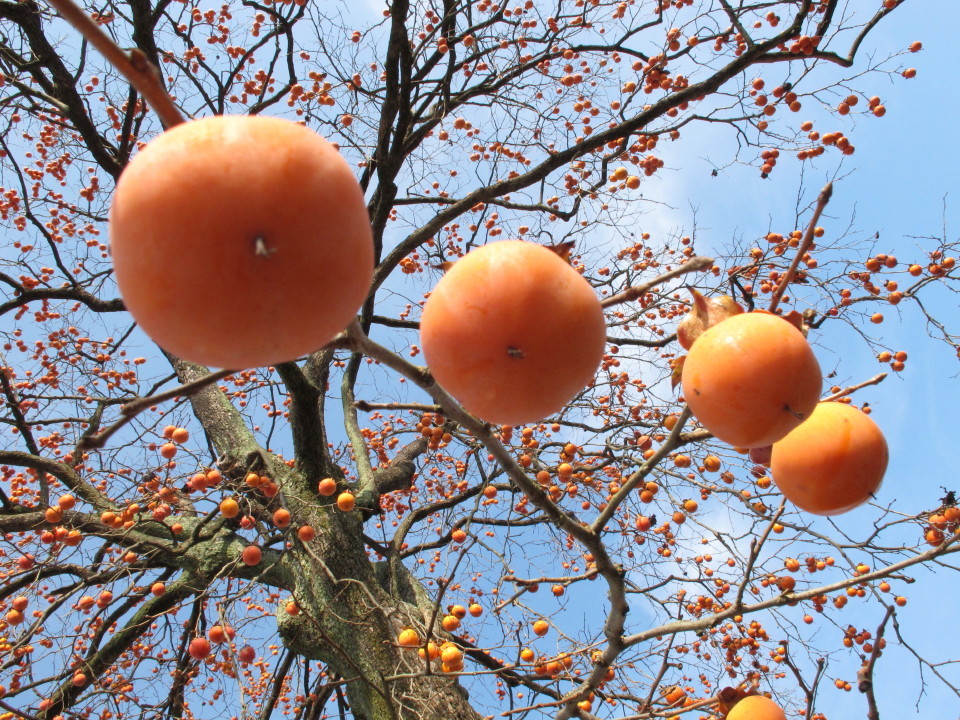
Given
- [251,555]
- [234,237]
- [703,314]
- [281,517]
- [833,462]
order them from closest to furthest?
[234,237] → [833,462] → [703,314] → [251,555] → [281,517]

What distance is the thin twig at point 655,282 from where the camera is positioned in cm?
141

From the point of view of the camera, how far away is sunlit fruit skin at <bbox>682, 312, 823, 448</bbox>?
159 cm

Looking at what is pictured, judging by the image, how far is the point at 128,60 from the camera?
1.11 meters

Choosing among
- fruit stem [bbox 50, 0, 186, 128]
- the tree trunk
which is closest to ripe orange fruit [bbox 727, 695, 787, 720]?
the tree trunk

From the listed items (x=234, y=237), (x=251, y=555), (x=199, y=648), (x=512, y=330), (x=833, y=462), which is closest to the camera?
(x=234, y=237)

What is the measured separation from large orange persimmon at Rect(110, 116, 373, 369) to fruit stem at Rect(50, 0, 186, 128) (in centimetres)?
9

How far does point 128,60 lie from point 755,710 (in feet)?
9.25

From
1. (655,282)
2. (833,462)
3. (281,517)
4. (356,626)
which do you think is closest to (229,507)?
(281,517)

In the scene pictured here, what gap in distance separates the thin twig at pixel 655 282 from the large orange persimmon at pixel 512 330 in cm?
6

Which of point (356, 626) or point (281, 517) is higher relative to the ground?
point (281, 517)

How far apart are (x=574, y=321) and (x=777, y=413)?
0.65 metres

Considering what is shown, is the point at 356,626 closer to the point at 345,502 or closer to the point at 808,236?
the point at 345,502

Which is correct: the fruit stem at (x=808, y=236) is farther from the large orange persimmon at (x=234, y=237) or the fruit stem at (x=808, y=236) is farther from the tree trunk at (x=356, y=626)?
the tree trunk at (x=356, y=626)

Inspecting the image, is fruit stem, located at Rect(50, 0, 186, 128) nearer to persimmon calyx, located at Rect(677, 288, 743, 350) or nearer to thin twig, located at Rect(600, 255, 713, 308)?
thin twig, located at Rect(600, 255, 713, 308)
